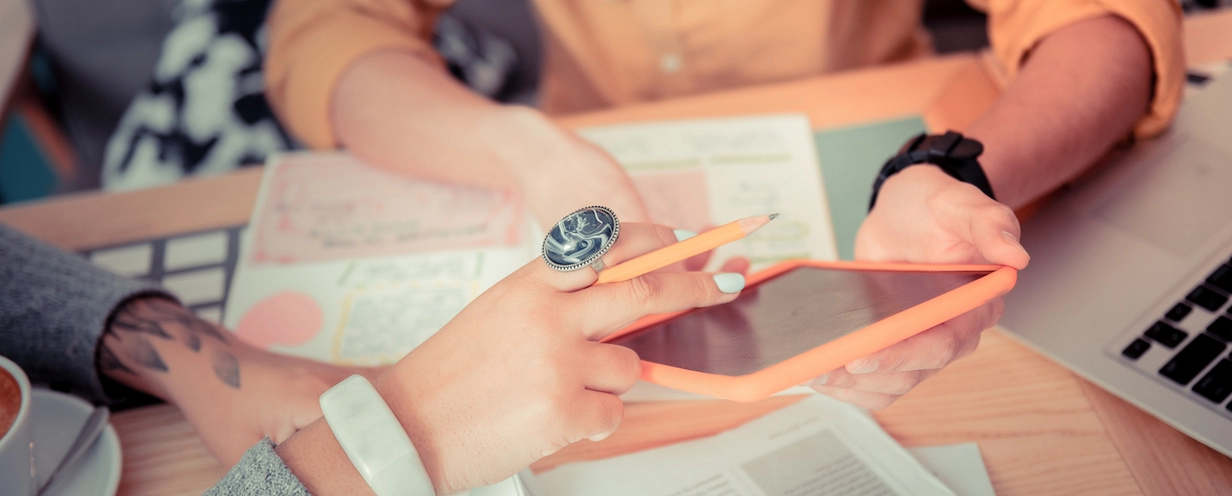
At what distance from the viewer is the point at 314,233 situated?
76 centimetres

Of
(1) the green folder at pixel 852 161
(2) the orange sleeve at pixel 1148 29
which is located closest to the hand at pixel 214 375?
(1) the green folder at pixel 852 161

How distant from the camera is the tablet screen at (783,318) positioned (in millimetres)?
401

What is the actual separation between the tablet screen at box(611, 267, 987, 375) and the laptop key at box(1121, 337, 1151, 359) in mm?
190

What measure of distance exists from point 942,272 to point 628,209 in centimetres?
25

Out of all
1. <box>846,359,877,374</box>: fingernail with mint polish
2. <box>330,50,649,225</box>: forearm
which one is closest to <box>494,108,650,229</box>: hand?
<box>330,50,649,225</box>: forearm

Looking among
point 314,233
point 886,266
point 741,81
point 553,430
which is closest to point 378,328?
point 314,233

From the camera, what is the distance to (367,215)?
2.52ft

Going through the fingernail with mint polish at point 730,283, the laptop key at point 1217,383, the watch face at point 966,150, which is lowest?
the laptop key at point 1217,383

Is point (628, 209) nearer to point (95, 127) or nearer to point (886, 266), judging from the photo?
point (886, 266)

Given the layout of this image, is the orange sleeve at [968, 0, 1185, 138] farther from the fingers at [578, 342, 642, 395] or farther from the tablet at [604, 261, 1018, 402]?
the fingers at [578, 342, 642, 395]

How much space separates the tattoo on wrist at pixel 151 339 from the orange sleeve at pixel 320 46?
306 millimetres

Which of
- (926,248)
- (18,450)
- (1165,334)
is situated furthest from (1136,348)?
(18,450)

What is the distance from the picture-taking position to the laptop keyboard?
0.49 metres

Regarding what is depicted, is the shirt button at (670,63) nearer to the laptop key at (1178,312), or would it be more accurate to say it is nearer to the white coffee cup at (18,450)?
the laptop key at (1178,312)
